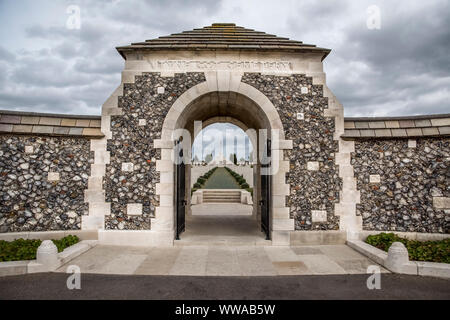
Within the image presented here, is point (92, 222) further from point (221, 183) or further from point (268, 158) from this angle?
point (221, 183)

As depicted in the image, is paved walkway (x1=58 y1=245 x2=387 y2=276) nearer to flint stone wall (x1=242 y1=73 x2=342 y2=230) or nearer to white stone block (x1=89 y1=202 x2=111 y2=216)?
white stone block (x1=89 y1=202 x2=111 y2=216)

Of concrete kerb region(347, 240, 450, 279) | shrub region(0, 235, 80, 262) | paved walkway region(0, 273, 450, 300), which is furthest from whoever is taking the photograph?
shrub region(0, 235, 80, 262)

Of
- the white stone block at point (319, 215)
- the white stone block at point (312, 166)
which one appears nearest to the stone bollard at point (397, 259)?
the white stone block at point (319, 215)

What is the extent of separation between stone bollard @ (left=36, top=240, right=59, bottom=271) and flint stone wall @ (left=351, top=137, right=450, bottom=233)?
22.3 feet

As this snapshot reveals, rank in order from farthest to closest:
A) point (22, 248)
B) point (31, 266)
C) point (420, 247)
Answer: point (420, 247) < point (22, 248) < point (31, 266)

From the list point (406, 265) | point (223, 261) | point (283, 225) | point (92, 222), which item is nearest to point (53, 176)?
point (92, 222)

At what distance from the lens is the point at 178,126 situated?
7402mm

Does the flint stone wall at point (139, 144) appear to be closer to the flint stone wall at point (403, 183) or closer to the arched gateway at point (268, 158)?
the arched gateway at point (268, 158)

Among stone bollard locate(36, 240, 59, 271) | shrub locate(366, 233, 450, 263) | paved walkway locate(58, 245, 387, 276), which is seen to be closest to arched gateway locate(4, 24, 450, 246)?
shrub locate(366, 233, 450, 263)

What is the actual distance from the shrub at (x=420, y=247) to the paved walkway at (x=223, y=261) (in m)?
0.65

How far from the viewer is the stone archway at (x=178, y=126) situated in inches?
274

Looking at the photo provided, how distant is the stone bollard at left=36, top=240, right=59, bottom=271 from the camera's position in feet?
16.8

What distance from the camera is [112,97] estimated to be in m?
7.14

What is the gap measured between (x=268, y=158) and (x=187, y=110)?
253 centimetres
